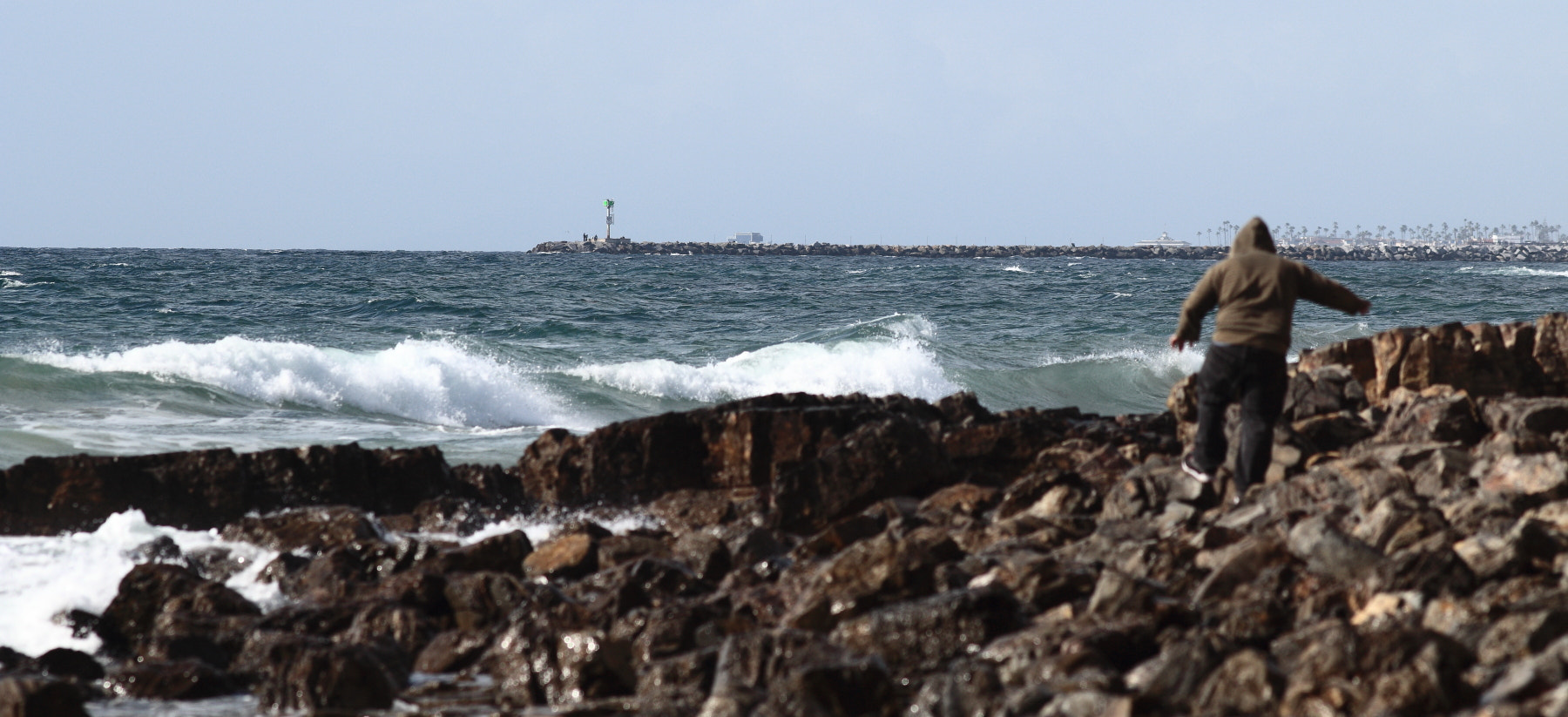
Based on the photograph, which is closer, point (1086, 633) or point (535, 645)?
point (1086, 633)

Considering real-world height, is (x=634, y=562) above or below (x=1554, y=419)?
below

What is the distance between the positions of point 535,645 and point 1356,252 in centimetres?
14274

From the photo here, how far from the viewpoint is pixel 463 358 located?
741 inches

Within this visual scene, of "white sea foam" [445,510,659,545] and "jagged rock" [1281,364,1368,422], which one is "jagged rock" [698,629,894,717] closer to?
"white sea foam" [445,510,659,545]

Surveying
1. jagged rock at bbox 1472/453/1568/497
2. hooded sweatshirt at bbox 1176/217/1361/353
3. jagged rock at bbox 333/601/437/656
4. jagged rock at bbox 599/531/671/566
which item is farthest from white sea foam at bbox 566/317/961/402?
jagged rock at bbox 333/601/437/656

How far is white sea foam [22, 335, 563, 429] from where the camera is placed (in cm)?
1639

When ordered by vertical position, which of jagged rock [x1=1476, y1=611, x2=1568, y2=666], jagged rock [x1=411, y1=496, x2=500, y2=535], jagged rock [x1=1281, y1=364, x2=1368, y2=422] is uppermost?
jagged rock [x1=1281, y1=364, x2=1368, y2=422]

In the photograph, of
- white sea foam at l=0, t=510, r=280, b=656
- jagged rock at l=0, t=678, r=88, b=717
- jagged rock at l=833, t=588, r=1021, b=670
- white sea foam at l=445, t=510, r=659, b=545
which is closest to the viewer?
jagged rock at l=0, t=678, r=88, b=717

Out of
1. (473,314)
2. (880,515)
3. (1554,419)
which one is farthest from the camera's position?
(473,314)

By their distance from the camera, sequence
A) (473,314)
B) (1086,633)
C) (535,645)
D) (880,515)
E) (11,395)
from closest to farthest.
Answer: (1086,633) → (535,645) → (880,515) → (11,395) → (473,314)

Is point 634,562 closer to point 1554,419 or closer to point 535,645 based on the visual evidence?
point 535,645

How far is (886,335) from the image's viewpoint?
78.9 ft

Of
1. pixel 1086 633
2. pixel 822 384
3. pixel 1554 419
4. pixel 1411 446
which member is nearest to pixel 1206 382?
pixel 1411 446

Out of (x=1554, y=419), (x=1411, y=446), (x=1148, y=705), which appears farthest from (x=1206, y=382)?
(x=1148, y=705)
